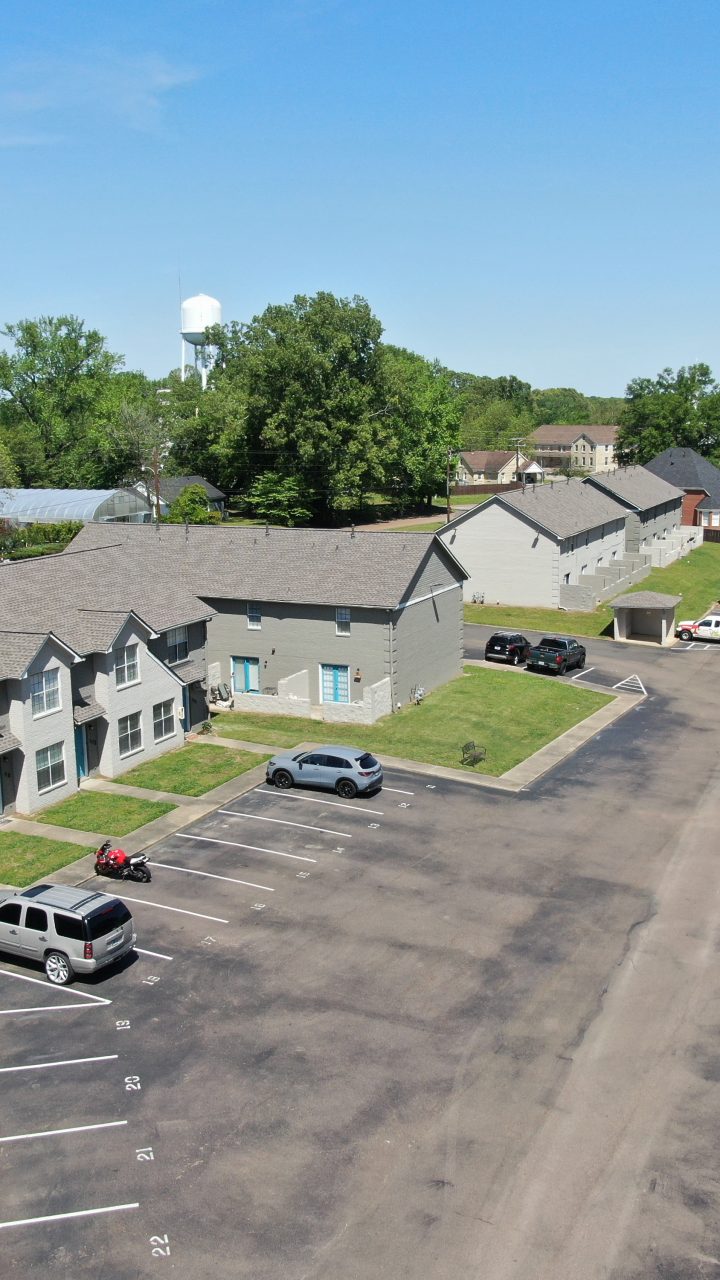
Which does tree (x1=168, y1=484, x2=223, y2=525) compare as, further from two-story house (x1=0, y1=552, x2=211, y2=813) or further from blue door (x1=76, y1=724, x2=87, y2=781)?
blue door (x1=76, y1=724, x2=87, y2=781)

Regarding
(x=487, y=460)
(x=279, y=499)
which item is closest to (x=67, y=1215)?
(x=279, y=499)

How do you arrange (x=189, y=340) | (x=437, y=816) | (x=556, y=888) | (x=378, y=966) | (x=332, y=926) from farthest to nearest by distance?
(x=189, y=340) < (x=437, y=816) < (x=556, y=888) < (x=332, y=926) < (x=378, y=966)

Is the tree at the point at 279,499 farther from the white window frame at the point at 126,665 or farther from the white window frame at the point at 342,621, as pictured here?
the white window frame at the point at 126,665

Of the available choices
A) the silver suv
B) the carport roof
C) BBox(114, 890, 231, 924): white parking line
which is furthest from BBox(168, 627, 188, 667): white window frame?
the carport roof

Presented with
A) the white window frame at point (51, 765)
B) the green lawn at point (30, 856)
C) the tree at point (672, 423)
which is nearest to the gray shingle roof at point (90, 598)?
the white window frame at point (51, 765)

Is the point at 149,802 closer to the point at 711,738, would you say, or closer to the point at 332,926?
the point at 332,926

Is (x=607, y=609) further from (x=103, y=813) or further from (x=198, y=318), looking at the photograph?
(x=198, y=318)

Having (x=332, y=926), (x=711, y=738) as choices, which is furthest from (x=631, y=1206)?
(x=711, y=738)
